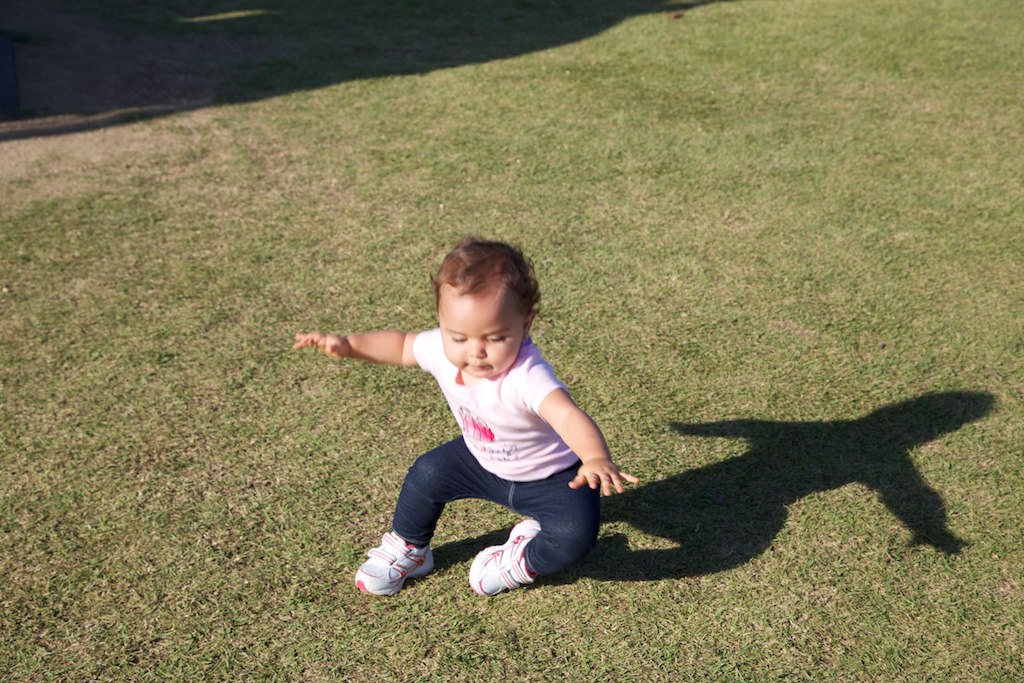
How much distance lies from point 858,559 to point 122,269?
3413 millimetres

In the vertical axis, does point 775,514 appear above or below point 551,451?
below

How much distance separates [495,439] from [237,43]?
20.4ft

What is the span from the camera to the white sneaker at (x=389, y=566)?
2949 mm

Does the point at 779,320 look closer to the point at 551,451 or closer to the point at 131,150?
the point at 551,451

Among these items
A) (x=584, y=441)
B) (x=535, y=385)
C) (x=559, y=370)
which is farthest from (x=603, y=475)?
(x=559, y=370)

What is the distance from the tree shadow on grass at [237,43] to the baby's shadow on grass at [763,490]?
4.61 meters

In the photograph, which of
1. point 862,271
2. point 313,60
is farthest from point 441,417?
point 313,60

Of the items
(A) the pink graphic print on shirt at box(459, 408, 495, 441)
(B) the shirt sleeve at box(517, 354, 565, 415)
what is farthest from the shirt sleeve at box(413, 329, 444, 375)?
(B) the shirt sleeve at box(517, 354, 565, 415)

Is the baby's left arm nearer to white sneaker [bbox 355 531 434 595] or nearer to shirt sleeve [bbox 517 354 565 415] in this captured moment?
shirt sleeve [bbox 517 354 565 415]

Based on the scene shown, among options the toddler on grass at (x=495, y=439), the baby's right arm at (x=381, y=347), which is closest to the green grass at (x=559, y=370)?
the toddler on grass at (x=495, y=439)

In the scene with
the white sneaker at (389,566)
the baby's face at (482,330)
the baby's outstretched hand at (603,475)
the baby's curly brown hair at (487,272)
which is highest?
the baby's curly brown hair at (487,272)

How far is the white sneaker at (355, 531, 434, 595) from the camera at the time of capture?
9.68 feet

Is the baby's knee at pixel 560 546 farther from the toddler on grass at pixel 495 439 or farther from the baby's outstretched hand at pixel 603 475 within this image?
the baby's outstretched hand at pixel 603 475

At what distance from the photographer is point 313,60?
764cm
